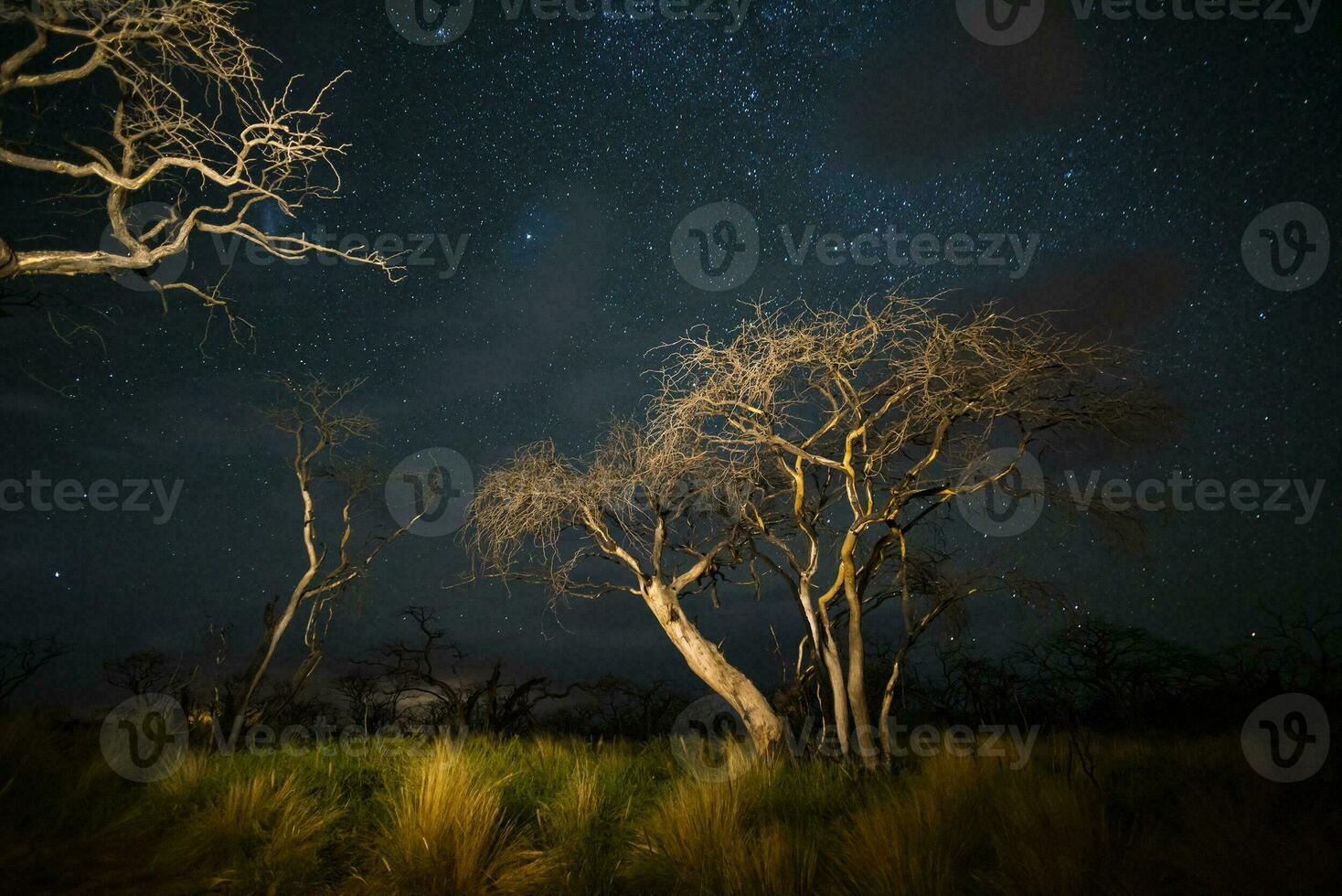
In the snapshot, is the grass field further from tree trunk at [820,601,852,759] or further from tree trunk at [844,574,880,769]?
tree trunk at [820,601,852,759]

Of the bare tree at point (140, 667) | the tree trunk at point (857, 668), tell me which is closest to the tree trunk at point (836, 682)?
the tree trunk at point (857, 668)

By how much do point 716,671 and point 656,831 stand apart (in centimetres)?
474

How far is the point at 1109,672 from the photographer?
2227cm

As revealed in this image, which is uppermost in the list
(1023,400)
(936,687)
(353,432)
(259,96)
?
(259,96)

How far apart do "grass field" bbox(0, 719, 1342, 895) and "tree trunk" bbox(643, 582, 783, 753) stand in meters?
2.31

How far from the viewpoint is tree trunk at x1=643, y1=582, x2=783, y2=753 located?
10742 mm

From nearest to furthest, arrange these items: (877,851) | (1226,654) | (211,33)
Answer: (877,851)
(211,33)
(1226,654)

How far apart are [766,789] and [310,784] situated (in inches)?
196

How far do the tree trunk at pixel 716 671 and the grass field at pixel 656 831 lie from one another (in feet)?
7.58

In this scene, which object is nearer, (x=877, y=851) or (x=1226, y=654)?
(x=877, y=851)

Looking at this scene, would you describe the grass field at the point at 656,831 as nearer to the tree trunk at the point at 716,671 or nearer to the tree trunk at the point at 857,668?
the tree trunk at the point at 857,668

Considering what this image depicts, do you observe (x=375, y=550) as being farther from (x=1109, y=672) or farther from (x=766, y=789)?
(x=1109, y=672)

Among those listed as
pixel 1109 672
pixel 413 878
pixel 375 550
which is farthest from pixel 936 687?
pixel 413 878

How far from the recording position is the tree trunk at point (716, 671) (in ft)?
35.2
